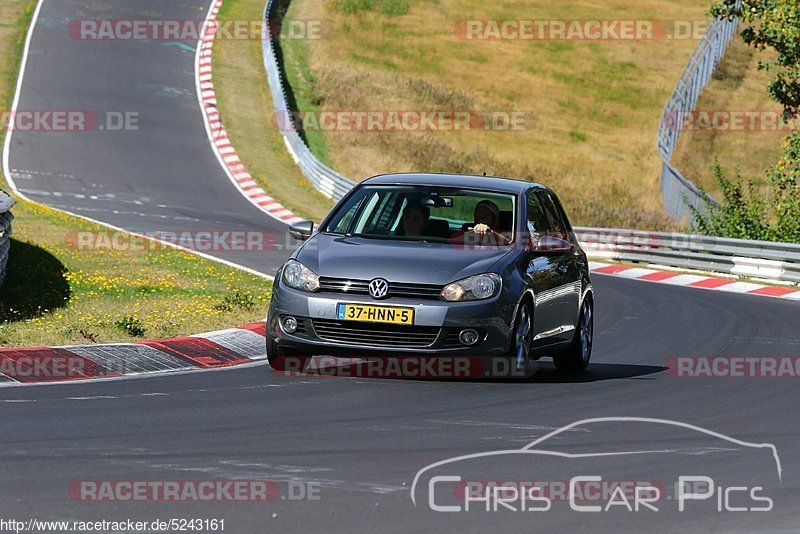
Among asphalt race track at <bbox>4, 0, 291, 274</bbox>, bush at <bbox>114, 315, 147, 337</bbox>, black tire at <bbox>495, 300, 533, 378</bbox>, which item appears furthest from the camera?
asphalt race track at <bbox>4, 0, 291, 274</bbox>

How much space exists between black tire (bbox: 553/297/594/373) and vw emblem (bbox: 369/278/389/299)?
2515mm

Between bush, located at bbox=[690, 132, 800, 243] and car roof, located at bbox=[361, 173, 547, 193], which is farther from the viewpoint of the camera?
bush, located at bbox=[690, 132, 800, 243]

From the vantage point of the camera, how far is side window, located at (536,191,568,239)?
1271 cm

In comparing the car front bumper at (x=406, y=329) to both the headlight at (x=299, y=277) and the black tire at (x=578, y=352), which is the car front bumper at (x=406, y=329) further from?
the black tire at (x=578, y=352)

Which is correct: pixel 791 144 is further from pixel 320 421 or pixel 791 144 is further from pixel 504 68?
pixel 504 68

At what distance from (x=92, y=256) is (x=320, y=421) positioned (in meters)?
10.4

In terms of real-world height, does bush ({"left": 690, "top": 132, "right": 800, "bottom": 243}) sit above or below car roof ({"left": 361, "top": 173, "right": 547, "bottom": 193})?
below

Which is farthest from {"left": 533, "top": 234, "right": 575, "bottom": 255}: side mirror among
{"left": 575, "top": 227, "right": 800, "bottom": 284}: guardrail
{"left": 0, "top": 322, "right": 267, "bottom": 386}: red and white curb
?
{"left": 575, "top": 227, "right": 800, "bottom": 284}: guardrail

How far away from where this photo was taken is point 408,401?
10.1 metres

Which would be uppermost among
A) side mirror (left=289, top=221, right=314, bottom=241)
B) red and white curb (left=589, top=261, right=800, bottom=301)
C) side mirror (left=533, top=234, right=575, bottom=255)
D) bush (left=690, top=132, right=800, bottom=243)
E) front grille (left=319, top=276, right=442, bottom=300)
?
side mirror (left=289, top=221, right=314, bottom=241)

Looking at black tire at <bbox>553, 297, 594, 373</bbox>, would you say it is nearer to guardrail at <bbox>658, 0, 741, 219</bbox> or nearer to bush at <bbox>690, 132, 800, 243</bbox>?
bush at <bbox>690, 132, 800, 243</bbox>

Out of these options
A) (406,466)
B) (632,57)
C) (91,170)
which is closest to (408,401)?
(406,466)

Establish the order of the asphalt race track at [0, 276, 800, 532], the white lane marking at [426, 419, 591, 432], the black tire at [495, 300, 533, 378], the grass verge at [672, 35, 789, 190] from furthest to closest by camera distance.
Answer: the grass verge at [672, 35, 789, 190] < the black tire at [495, 300, 533, 378] < the white lane marking at [426, 419, 591, 432] < the asphalt race track at [0, 276, 800, 532]

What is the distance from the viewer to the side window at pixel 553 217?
1271 cm
